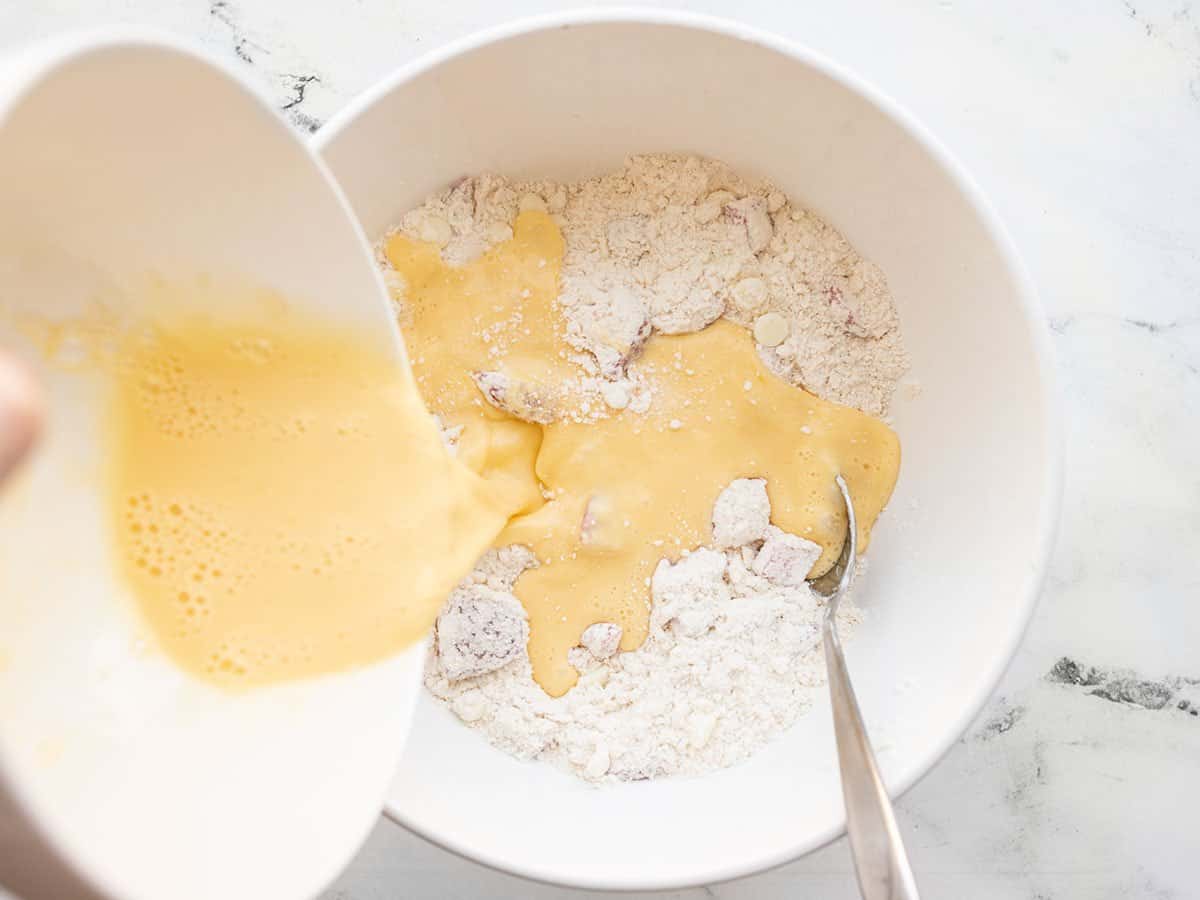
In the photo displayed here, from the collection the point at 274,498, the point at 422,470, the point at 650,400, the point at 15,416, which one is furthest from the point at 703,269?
the point at 15,416

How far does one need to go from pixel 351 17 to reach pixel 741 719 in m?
0.97

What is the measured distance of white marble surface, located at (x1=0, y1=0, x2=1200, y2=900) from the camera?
4.14 ft

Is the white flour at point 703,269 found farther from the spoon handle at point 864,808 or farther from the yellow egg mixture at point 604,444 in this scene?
the spoon handle at point 864,808

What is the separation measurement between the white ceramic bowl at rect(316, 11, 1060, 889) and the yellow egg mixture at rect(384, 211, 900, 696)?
82 millimetres

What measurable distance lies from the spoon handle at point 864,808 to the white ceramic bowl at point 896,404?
46 millimetres

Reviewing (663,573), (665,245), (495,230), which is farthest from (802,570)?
(495,230)

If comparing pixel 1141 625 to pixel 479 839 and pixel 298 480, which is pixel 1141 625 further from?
pixel 298 480

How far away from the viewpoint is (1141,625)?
4.25ft

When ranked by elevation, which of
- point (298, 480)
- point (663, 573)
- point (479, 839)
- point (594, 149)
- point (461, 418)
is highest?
point (594, 149)

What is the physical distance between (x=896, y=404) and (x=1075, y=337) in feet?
0.88

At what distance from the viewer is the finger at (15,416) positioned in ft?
1.70

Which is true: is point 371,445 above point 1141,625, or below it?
above

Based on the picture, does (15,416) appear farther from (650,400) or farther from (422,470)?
(650,400)

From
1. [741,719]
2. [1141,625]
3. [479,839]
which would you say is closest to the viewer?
[479,839]
